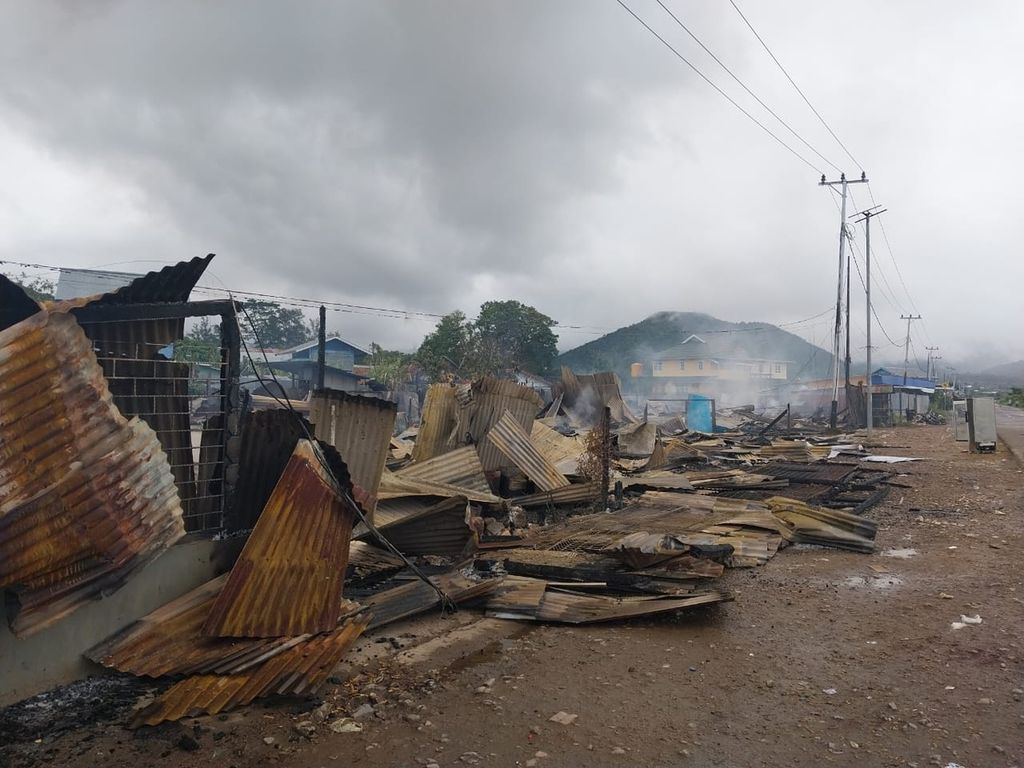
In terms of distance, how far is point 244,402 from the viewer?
4.03 metres

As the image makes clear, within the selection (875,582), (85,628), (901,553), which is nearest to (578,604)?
(875,582)

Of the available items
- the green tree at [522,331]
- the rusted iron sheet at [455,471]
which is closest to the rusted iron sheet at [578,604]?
the rusted iron sheet at [455,471]

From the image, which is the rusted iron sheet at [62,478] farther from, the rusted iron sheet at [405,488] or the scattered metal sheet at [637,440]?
the scattered metal sheet at [637,440]

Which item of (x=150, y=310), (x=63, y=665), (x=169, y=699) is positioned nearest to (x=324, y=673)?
(x=169, y=699)

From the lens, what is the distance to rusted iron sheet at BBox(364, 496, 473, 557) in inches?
234

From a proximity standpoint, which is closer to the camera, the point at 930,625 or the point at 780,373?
the point at 930,625

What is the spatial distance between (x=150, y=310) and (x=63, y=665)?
1.84 m

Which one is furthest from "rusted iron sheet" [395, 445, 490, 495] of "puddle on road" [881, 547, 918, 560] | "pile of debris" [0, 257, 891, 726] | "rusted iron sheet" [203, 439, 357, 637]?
"puddle on road" [881, 547, 918, 560]

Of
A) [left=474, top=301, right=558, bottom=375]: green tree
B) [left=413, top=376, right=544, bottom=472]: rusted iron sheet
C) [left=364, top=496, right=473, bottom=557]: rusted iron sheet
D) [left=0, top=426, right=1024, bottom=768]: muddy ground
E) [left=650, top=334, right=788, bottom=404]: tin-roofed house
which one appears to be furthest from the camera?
[left=650, top=334, right=788, bottom=404]: tin-roofed house

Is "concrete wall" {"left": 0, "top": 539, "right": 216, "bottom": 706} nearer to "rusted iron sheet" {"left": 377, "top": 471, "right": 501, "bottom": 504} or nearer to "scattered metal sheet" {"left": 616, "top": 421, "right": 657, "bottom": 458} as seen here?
"rusted iron sheet" {"left": 377, "top": 471, "right": 501, "bottom": 504}

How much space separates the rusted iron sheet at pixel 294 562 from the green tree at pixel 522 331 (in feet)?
108

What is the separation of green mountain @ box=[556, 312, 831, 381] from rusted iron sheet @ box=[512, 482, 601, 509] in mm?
43663

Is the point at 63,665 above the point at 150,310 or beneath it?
beneath

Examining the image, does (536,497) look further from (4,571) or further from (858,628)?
(4,571)
